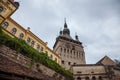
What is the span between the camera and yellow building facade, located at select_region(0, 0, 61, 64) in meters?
22.6

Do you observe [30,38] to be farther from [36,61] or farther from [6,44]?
[6,44]

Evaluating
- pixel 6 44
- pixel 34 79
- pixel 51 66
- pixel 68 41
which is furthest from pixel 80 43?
pixel 34 79

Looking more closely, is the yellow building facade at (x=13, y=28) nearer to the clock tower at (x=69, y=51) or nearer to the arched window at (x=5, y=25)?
the arched window at (x=5, y=25)

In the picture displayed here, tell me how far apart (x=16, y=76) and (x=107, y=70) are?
76.9 ft

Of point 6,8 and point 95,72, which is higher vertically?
point 6,8

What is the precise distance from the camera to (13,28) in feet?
86.4

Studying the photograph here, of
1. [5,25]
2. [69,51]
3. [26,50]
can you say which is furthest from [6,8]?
[69,51]

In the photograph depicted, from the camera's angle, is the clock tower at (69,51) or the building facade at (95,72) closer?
the building facade at (95,72)

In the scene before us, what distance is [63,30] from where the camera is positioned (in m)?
60.6

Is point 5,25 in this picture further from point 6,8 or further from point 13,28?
point 6,8

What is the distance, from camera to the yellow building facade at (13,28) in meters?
22.6

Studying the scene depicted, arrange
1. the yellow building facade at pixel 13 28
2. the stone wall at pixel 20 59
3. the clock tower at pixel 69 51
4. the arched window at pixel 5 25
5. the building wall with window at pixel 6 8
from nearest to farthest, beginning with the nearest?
the stone wall at pixel 20 59
the building wall with window at pixel 6 8
the yellow building facade at pixel 13 28
the arched window at pixel 5 25
the clock tower at pixel 69 51

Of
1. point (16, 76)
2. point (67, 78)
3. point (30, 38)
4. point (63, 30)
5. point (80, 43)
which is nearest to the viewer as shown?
point (16, 76)

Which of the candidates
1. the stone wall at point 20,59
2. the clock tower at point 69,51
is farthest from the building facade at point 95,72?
the clock tower at point 69,51
